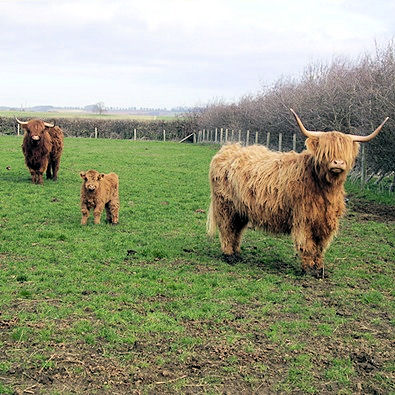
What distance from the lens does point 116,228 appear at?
9.65 metres

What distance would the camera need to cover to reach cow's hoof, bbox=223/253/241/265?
25.2ft

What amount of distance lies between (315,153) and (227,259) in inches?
80.3

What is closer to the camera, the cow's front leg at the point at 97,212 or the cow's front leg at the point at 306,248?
the cow's front leg at the point at 306,248

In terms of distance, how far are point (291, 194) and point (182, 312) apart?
245 cm

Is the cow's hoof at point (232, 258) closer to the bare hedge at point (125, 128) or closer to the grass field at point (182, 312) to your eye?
the grass field at point (182, 312)

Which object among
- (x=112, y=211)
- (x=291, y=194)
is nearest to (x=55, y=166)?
(x=112, y=211)

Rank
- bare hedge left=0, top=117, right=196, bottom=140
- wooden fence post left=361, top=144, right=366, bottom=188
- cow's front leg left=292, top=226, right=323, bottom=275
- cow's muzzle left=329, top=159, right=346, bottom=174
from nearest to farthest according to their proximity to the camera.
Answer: cow's muzzle left=329, top=159, right=346, bottom=174, cow's front leg left=292, top=226, right=323, bottom=275, wooden fence post left=361, top=144, right=366, bottom=188, bare hedge left=0, top=117, right=196, bottom=140

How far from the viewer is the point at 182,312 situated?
5.57 m

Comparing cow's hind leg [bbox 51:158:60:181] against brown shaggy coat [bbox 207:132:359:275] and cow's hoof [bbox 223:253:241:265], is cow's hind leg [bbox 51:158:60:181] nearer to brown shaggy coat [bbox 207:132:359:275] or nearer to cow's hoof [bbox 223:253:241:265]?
brown shaggy coat [bbox 207:132:359:275]

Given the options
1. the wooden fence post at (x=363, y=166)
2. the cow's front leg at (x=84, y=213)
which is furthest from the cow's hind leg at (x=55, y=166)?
the wooden fence post at (x=363, y=166)

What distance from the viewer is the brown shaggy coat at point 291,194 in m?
6.77

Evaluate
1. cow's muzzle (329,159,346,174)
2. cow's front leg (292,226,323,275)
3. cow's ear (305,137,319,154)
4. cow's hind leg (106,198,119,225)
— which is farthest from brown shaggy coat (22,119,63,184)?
cow's muzzle (329,159,346,174)

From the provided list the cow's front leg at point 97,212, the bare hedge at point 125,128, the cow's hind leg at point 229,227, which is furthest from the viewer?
the bare hedge at point 125,128

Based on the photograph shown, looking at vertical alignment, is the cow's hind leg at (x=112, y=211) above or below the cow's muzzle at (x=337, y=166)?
below
